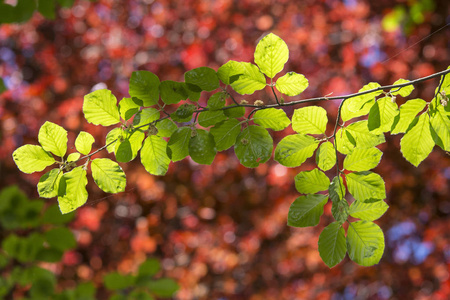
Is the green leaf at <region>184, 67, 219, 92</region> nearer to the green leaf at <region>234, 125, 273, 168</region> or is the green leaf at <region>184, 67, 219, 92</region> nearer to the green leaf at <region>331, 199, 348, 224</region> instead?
the green leaf at <region>234, 125, 273, 168</region>

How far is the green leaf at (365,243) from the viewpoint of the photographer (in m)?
0.61

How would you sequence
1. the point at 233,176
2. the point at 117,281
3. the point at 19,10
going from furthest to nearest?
the point at 233,176
the point at 117,281
the point at 19,10

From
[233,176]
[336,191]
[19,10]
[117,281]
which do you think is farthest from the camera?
[233,176]

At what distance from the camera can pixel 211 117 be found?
0.64 meters

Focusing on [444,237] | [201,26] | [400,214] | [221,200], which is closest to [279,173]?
[221,200]

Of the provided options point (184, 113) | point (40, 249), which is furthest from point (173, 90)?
point (40, 249)

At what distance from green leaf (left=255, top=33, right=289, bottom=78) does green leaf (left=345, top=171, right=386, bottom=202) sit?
231mm

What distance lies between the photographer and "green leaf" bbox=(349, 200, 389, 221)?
24.9 inches

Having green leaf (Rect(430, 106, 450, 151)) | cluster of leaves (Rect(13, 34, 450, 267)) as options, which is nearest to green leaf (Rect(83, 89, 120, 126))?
cluster of leaves (Rect(13, 34, 450, 267))

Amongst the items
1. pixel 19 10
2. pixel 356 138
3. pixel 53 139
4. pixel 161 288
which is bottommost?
pixel 161 288

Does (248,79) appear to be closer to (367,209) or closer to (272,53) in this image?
(272,53)

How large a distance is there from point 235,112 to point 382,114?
25 cm

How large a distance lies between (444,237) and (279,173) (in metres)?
2.03

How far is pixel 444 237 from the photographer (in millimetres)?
3967
